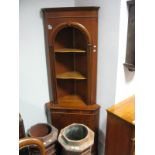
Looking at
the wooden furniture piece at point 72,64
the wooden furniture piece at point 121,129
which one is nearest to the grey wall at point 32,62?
the wooden furniture piece at point 72,64

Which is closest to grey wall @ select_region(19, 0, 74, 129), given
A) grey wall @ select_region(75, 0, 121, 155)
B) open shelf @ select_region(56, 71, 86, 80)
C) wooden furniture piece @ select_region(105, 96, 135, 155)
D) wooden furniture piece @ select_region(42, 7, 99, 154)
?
wooden furniture piece @ select_region(42, 7, 99, 154)

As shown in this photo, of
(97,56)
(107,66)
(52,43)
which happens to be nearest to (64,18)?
(52,43)

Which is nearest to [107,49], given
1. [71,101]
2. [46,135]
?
[71,101]

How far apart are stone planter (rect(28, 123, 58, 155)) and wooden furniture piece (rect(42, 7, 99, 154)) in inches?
5.1

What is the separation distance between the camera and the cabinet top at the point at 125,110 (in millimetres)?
1428

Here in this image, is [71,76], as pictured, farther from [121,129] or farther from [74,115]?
[121,129]

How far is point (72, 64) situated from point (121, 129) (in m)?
0.93

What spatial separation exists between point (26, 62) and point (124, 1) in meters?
1.08

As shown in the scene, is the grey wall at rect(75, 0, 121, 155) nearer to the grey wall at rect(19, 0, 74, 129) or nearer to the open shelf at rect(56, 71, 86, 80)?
the open shelf at rect(56, 71, 86, 80)

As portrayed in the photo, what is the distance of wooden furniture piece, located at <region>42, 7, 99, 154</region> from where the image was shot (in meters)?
1.66

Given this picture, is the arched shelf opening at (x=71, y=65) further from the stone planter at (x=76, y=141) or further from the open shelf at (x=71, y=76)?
the stone planter at (x=76, y=141)

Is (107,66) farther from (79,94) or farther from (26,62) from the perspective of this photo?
(26,62)
